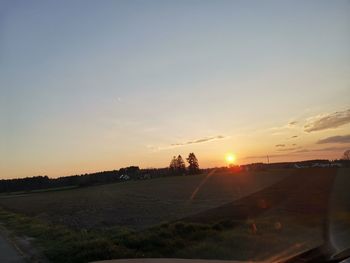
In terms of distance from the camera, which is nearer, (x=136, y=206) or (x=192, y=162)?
(x=136, y=206)

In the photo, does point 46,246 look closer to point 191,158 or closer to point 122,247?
point 122,247

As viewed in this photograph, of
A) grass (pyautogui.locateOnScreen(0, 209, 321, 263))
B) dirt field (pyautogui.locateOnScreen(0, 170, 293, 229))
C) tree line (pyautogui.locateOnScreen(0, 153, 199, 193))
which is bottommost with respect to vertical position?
grass (pyautogui.locateOnScreen(0, 209, 321, 263))

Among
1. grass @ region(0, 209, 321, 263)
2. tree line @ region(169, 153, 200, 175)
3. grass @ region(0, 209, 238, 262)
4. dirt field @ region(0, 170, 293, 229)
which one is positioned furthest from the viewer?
tree line @ region(169, 153, 200, 175)

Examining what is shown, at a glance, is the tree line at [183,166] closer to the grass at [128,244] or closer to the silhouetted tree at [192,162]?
the silhouetted tree at [192,162]

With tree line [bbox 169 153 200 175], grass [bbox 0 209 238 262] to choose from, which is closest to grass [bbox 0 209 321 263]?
grass [bbox 0 209 238 262]

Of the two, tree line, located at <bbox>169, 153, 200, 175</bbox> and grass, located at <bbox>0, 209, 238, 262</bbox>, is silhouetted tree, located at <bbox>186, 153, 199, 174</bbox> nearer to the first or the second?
tree line, located at <bbox>169, 153, 200, 175</bbox>

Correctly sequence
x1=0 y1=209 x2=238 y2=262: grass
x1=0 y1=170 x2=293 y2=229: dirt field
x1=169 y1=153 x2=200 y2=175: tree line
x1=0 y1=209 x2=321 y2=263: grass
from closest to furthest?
x1=0 y1=209 x2=321 y2=263: grass → x1=0 y1=209 x2=238 y2=262: grass → x1=0 y1=170 x2=293 y2=229: dirt field → x1=169 y1=153 x2=200 y2=175: tree line

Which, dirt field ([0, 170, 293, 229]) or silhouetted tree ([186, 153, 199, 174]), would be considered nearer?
dirt field ([0, 170, 293, 229])

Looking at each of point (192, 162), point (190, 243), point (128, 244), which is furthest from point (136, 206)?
point (192, 162)

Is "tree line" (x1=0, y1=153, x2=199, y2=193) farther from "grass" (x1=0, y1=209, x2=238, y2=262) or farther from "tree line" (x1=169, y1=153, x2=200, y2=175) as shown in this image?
"grass" (x1=0, y1=209, x2=238, y2=262)

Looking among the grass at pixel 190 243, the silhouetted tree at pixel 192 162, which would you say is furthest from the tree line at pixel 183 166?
the grass at pixel 190 243

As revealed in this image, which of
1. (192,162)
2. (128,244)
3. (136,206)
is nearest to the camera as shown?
(128,244)

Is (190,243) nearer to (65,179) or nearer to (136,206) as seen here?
(136,206)

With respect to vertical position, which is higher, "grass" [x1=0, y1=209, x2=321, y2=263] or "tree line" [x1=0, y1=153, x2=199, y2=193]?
"tree line" [x1=0, y1=153, x2=199, y2=193]
